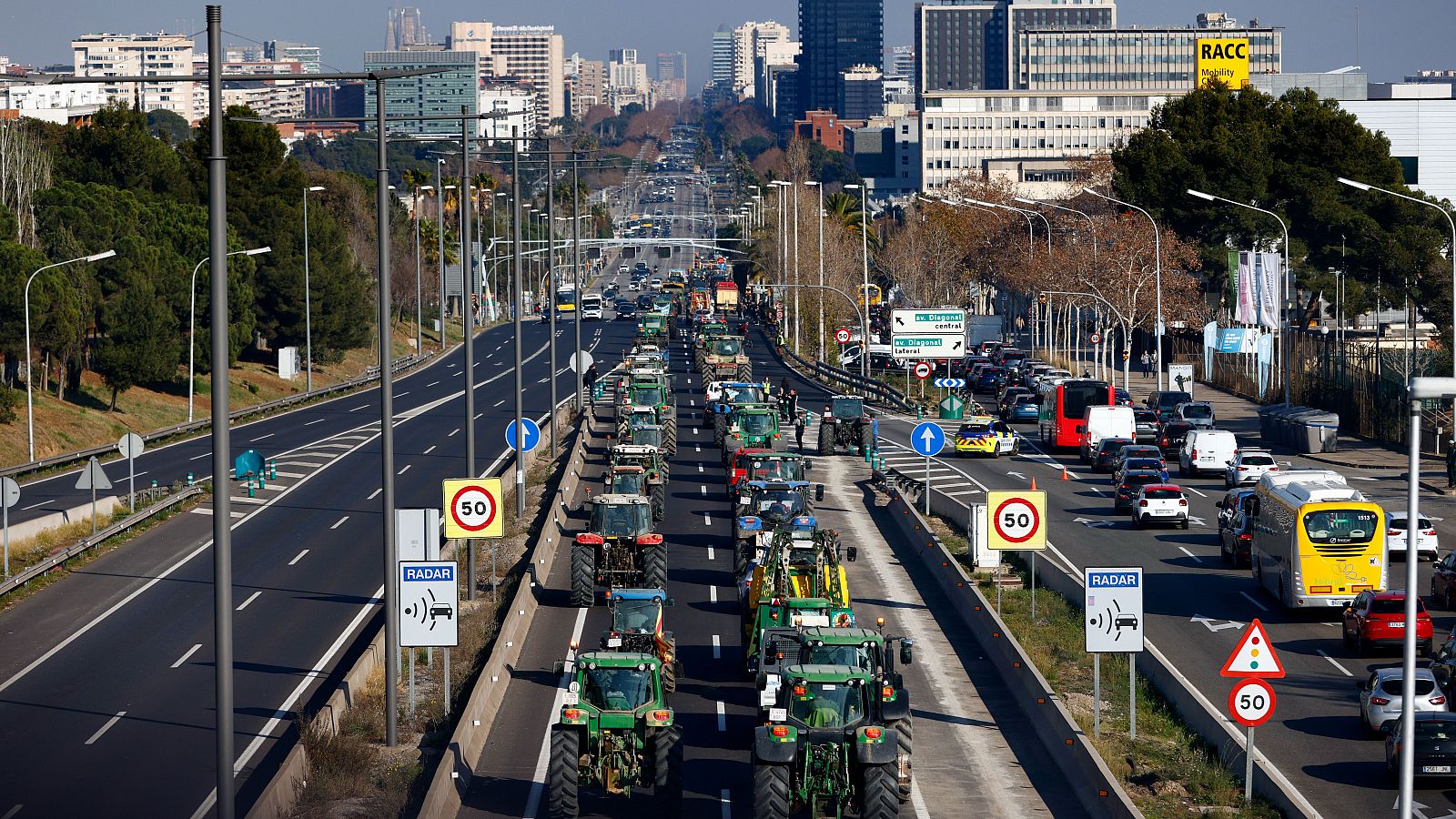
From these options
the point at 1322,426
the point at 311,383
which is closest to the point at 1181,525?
the point at 1322,426

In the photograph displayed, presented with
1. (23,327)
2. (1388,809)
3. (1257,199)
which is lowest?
(1388,809)

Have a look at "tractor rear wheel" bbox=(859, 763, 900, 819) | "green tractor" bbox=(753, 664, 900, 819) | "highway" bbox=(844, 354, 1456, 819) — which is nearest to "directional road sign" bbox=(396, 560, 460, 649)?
"green tractor" bbox=(753, 664, 900, 819)

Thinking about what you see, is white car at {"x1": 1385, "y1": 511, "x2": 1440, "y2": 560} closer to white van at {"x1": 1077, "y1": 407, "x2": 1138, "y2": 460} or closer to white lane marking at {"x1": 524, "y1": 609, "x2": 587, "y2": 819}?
white lane marking at {"x1": 524, "y1": 609, "x2": 587, "y2": 819}

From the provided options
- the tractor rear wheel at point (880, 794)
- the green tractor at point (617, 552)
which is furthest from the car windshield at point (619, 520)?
the tractor rear wheel at point (880, 794)

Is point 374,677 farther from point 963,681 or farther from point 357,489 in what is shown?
point 357,489

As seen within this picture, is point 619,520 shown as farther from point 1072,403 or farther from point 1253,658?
point 1072,403
